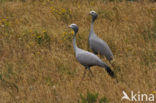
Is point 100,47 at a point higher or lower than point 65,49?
higher

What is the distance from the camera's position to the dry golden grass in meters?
6.39

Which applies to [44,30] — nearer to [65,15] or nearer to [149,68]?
[65,15]

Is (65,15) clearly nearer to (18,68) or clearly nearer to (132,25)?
(132,25)

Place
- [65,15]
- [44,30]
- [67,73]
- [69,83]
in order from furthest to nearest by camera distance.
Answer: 1. [65,15]
2. [44,30]
3. [67,73]
4. [69,83]

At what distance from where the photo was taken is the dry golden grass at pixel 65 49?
6.39 m

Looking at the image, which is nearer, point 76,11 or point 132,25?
point 132,25

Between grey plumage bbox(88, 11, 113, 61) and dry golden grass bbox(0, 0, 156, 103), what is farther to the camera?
grey plumage bbox(88, 11, 113, 61)

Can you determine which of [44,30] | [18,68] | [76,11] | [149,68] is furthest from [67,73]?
[76,11]

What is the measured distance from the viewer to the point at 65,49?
29.3 feet

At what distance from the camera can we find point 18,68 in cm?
777

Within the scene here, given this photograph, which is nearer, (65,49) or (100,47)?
(100,47)

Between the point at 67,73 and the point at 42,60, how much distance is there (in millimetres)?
942

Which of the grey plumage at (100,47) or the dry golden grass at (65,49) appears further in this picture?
the grey plumage at (100,47)

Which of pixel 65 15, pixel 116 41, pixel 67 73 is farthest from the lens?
pixel 65 15
